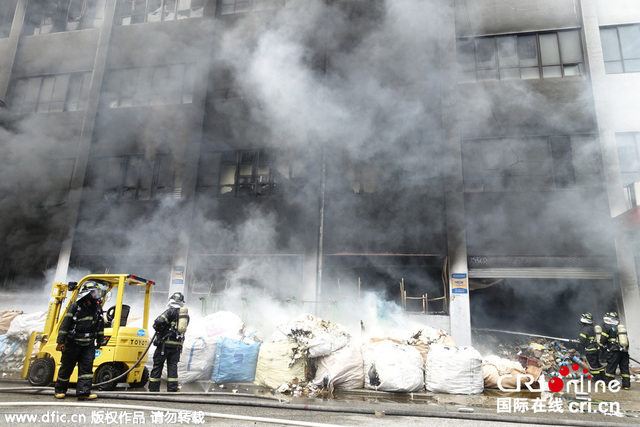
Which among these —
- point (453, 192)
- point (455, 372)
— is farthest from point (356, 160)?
point (455, 372)

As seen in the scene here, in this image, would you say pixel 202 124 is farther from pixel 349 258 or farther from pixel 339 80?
pixel 349 258

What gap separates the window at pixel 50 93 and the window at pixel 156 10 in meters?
2.22

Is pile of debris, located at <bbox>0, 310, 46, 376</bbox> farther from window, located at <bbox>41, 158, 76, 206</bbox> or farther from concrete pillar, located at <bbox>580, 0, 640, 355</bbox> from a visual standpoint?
concrete pillar, located at <bbox>580, 0, 640, 355</bbox>

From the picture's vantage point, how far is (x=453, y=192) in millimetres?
9367

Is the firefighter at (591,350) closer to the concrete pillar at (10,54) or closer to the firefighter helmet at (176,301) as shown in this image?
the firefighter helmet at (176,301)

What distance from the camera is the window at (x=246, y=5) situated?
35.9 ft

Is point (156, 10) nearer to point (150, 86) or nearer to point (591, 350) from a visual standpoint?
point (150, 86)

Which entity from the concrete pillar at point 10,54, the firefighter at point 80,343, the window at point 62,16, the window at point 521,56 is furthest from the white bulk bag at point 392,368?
the concrete pillar at point 10,54

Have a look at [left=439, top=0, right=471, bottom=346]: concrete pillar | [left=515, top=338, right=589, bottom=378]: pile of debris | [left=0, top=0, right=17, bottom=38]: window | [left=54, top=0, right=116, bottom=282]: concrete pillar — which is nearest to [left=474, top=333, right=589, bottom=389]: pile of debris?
[left=515, top=338, right=589, bottom=378]: pile of debris

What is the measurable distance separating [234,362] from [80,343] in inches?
77.7

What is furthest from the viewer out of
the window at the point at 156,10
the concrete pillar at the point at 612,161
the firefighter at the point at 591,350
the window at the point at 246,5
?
the window at the point at 156,10

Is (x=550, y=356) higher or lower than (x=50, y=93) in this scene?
lower

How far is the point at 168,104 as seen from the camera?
442 inches

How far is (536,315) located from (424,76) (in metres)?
6.77
